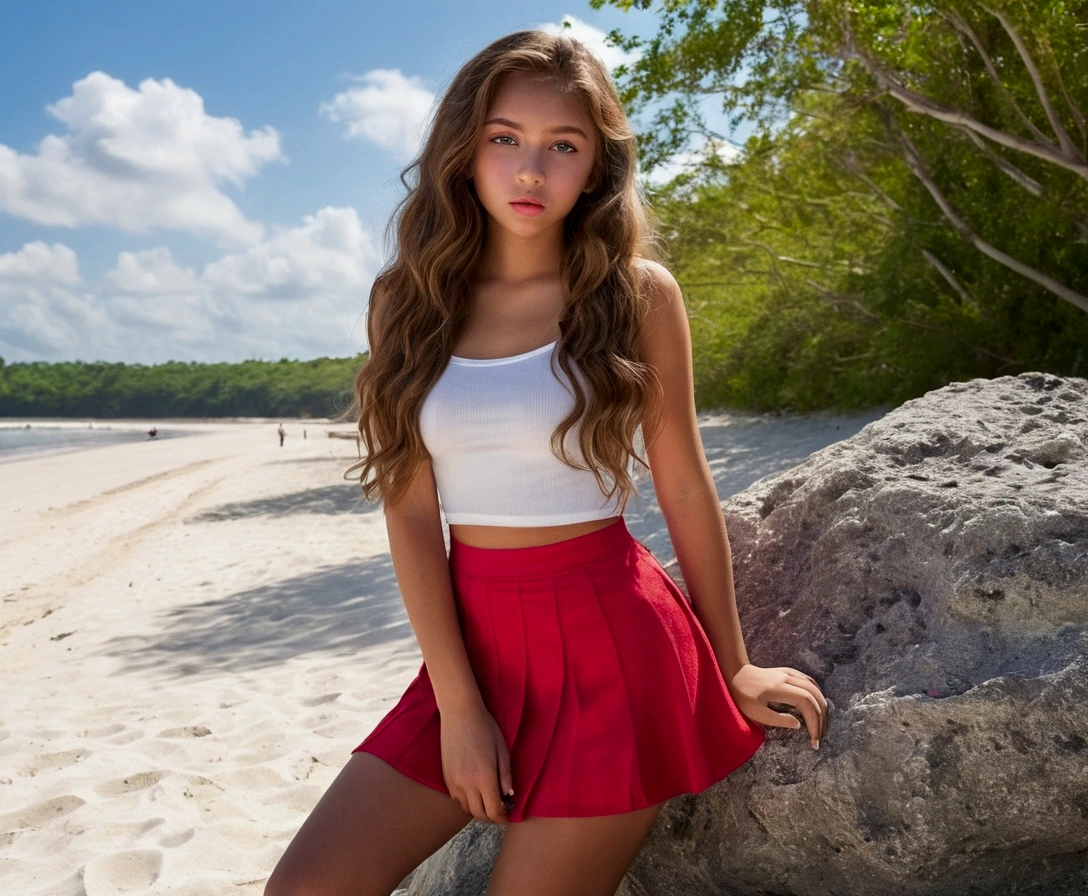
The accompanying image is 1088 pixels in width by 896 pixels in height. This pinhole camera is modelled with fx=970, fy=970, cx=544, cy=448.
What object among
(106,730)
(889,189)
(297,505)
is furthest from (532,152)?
(889,189)

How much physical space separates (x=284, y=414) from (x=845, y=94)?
100.0 meters

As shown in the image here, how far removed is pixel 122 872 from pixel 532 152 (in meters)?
2.37

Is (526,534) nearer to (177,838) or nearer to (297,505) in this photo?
(177,838)

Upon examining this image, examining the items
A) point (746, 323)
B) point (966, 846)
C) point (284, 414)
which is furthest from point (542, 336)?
point (284, 414)

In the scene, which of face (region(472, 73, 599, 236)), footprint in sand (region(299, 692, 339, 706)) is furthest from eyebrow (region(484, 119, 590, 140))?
footprint in sand (region(299, 692, 339, 706))

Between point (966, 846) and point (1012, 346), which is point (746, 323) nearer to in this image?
point (1012, 346)

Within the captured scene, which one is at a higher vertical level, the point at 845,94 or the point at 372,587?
the point at 845,94

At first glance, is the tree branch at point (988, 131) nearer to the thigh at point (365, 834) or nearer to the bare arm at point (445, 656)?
the bare arm at point (445, 656)

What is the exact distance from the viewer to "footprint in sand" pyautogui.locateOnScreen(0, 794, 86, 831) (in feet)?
10.8

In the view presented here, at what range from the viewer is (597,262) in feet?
7.02

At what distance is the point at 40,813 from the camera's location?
3357mm

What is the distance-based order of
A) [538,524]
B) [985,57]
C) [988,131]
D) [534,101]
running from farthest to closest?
[985,57] < [988,131] < [534,101] < [538,524]

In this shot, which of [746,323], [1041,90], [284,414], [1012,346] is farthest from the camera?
[284,414]

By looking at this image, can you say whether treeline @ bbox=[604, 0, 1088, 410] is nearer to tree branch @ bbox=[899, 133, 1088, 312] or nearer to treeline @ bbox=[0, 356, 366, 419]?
tree branch @ bbox=[899, 133, 1088, 312]
